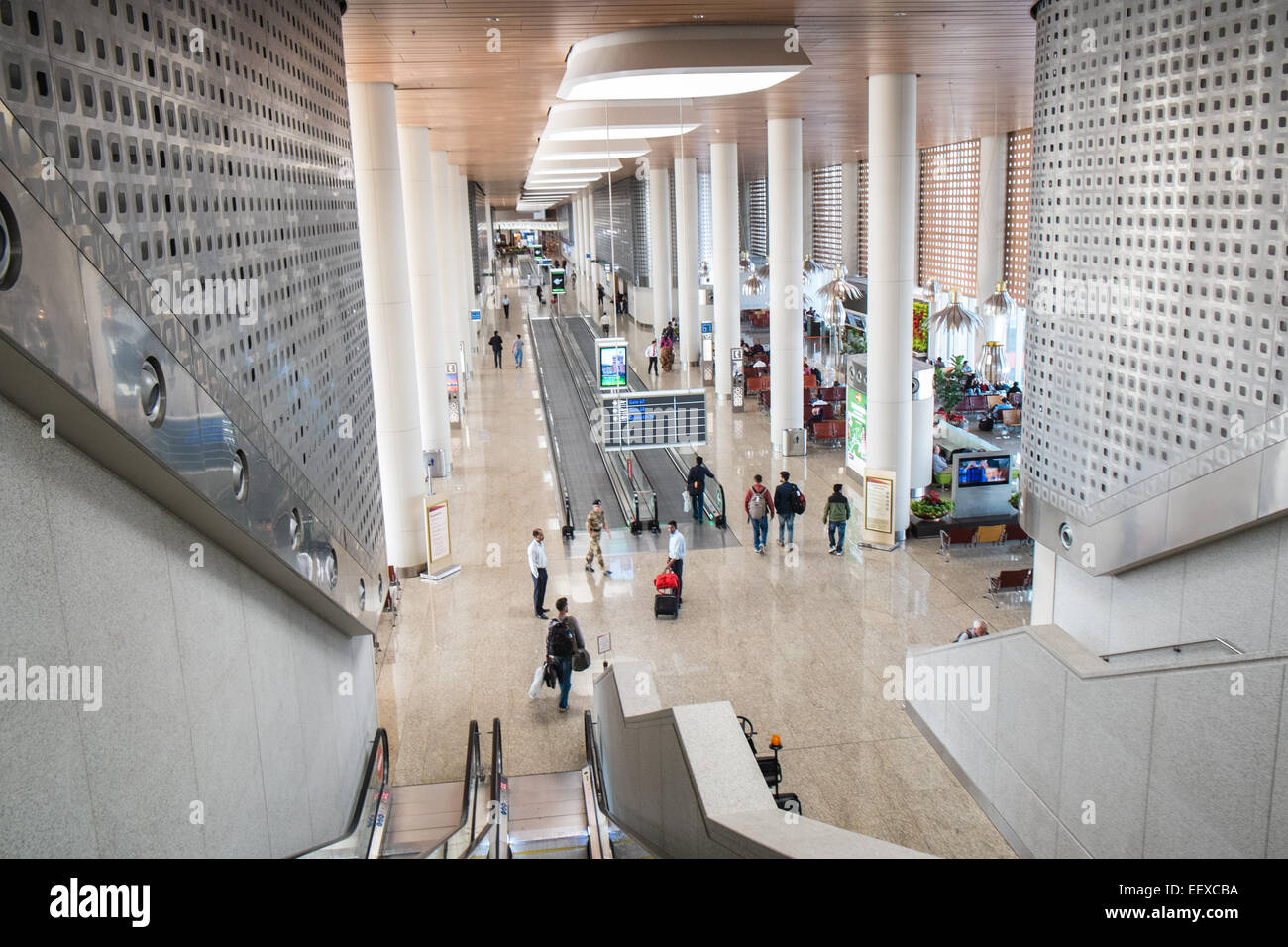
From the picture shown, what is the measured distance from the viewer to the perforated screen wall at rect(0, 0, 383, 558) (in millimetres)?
3387

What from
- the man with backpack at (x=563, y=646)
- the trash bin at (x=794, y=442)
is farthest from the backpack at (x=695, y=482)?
the man with backpack at (x=563, y=646)

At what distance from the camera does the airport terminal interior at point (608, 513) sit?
3430mm

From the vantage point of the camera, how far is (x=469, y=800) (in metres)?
8.09

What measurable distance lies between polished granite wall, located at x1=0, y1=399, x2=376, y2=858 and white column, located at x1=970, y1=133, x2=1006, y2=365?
26.6 meters

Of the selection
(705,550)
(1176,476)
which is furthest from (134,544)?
(705,550)

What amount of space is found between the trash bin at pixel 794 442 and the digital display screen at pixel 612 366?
3671 mm

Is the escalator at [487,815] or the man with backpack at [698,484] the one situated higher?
the man with backpack at [698,484]

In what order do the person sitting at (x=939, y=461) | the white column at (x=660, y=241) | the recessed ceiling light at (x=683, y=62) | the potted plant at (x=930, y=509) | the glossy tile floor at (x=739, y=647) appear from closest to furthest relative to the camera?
the glossy tile floor at (x=739, y=647), the recessed ceiling light at (x=683, y=62), the potted plant at (x=930, y=509), the person sitting at (x=939, y=461), the white column at (x=660, y=241)

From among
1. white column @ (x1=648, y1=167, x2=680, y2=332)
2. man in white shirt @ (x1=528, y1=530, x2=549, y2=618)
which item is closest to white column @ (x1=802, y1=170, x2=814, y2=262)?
white column @ (x1=648, y1=167, x2=680, y2=332)

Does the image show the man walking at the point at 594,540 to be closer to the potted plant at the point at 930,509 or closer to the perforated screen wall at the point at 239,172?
the potted plant at the point at 930,509

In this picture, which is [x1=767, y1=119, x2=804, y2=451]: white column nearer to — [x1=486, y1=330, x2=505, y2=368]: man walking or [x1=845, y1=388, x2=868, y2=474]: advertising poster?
[x1=845, y1=388, x2=868, y2=474]: advertising poster

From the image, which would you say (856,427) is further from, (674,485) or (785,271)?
(785,271)

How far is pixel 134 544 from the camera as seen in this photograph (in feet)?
12.4

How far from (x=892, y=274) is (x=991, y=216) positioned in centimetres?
1556
